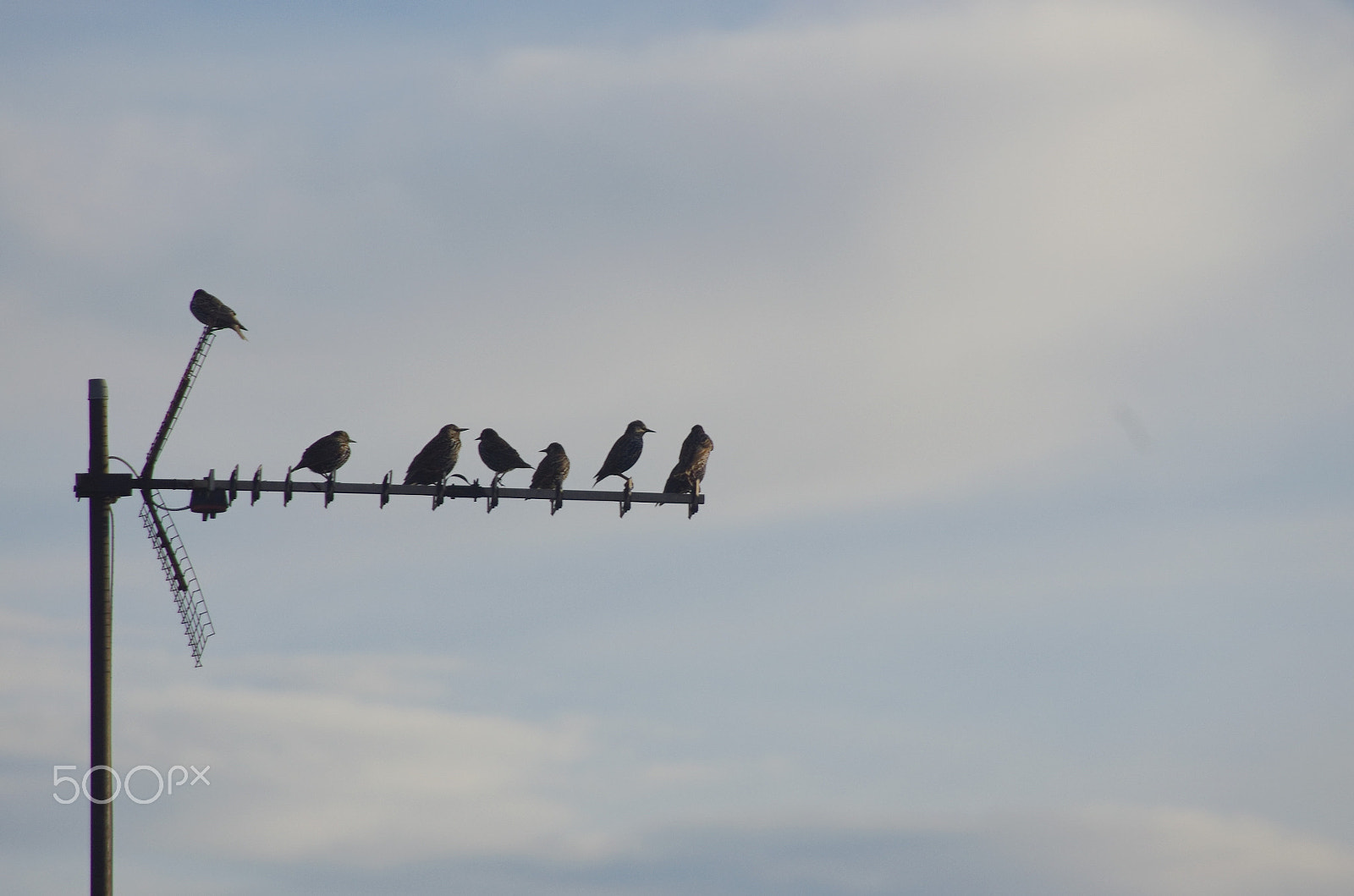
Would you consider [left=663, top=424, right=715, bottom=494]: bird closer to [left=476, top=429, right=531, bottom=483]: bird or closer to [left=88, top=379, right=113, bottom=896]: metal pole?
[left=476, top=429, right=531, bottom=483]: bird

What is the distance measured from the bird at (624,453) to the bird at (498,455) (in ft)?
4.99

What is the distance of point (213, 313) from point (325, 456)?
6126 mm

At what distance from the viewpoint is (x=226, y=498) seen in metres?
18.8

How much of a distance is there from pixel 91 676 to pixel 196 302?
1391cm

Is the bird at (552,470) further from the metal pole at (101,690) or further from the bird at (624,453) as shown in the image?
the metal pole at (101,690)

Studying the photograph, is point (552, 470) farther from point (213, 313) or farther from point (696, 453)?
point (213, 313)

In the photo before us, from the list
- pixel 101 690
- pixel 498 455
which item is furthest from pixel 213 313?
pixel 101 690

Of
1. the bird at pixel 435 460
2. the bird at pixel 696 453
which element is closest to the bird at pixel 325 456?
the bird at pixel 435 460

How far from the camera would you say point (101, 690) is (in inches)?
681

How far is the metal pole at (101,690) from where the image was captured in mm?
17078

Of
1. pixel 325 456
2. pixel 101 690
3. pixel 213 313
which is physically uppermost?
pixel 213 313

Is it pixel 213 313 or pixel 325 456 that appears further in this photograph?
pixel 213 313

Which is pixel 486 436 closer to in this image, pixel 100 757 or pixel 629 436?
pixel 629 436

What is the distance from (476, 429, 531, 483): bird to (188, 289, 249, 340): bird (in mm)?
4217
